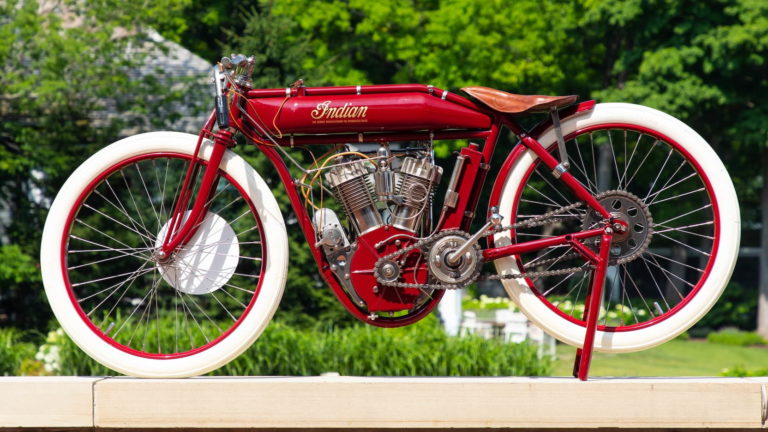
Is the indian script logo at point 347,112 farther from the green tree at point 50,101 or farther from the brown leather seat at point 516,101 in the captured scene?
the green tree at point 50,101

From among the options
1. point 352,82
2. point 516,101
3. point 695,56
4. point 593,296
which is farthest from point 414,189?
point 695,56

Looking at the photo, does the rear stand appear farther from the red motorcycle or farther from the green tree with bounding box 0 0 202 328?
the green tree with bounding box 0 0 202 328

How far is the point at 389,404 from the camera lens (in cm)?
416

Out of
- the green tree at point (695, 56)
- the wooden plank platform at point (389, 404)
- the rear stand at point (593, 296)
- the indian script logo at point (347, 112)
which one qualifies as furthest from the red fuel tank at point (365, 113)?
the green tree at point (695, 56)

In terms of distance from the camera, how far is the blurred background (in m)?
9.78

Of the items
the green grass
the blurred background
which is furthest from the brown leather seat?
the green grass

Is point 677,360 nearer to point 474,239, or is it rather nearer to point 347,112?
point 474,239

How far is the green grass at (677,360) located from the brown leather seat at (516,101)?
26.2 feet

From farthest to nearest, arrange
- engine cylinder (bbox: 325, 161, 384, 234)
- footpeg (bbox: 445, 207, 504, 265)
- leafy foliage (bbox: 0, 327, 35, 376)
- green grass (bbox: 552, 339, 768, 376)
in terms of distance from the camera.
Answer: green grass (bbox: 552, 339, 768, 376), leafy foliage (bbox: 0, 327, 35, 376), engine cylinder (bbox: 325, 161, 384, 234), footpeg (bbox: 445, 207, 504, 265)

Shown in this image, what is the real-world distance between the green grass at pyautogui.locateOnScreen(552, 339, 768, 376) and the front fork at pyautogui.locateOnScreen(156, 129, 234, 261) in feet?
Answer: 26.9

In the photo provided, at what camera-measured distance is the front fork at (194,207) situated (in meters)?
4.52

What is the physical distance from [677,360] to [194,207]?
13683 mm

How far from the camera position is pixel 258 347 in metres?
9.25

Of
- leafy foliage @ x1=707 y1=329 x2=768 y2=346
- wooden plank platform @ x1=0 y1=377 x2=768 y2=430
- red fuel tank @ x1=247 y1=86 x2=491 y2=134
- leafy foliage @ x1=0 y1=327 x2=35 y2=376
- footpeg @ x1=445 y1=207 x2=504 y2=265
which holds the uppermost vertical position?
red fuel tank @ x1=247 y1=86 x2=491 y2=134
